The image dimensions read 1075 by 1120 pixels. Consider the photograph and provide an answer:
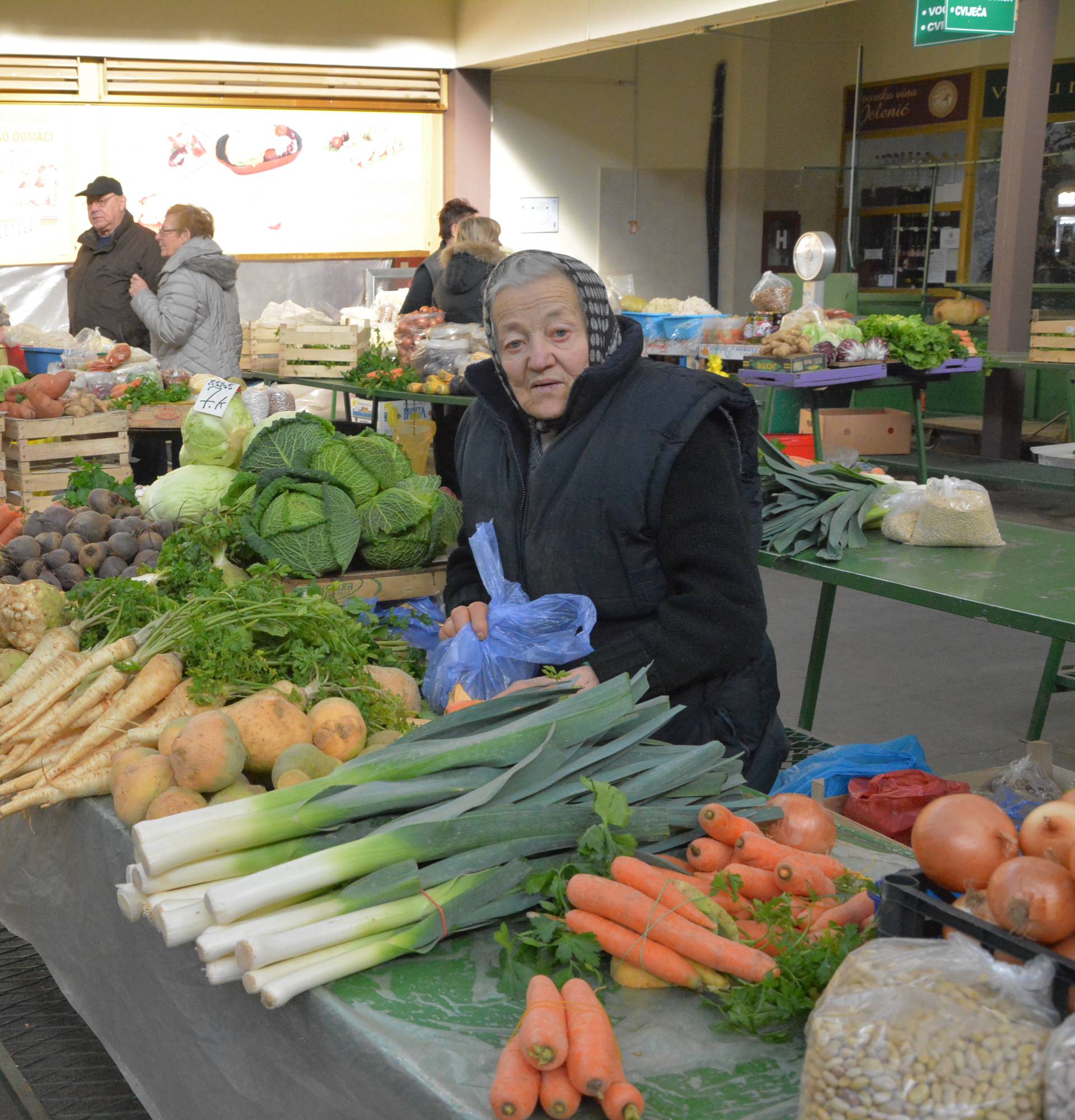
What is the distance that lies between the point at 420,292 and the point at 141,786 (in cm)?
733

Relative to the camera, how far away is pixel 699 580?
2408mm

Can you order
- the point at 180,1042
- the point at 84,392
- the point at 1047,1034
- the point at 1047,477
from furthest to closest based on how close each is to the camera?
the point at 1047,477 → the point at 84,392 → the point at 180,1042 → the point at 1047,1034

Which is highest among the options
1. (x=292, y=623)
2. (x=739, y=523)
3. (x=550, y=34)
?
(x=550, y=34)

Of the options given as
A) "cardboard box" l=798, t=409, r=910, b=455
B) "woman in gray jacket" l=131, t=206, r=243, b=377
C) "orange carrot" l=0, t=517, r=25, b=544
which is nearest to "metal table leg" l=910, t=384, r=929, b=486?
"cardboard box" l=798, t=409, r=910, b=455

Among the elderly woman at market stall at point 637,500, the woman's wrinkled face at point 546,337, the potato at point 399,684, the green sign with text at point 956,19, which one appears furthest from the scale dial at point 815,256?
the potato at point 399,684

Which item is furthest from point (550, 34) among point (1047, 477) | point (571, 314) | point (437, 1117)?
point (437, 1117)

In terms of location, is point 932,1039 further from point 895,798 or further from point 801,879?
point 895,798

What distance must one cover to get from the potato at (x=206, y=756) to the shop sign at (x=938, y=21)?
23.6ft

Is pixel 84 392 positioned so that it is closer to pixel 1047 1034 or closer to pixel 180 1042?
pixel 180 1042

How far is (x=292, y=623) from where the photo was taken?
8.35ft

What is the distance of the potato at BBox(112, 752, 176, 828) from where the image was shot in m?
1.97

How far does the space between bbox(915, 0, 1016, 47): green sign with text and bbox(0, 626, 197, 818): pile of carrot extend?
270 inches

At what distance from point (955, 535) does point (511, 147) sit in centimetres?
1036

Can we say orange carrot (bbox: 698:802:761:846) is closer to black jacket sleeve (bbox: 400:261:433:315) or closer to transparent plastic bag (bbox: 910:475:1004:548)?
transparent plastic bag (bbox: 910:475:1004:548)
